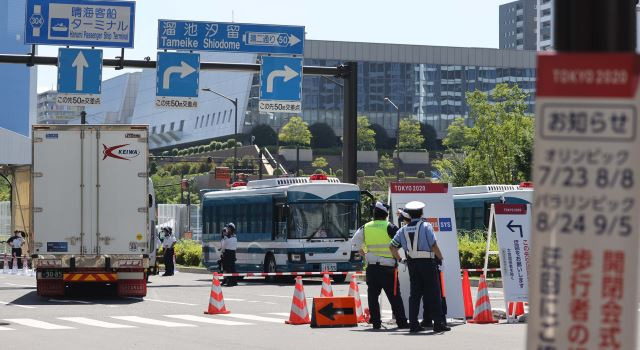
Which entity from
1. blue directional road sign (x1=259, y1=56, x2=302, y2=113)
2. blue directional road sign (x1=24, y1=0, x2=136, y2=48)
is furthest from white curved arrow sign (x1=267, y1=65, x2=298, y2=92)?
blue directional road sign (x1=24, y1=0, x2=136, y2=48)

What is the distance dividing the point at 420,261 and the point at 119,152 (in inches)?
431

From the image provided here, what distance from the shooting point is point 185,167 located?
12412 centimetres

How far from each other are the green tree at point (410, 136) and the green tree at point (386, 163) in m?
6.45

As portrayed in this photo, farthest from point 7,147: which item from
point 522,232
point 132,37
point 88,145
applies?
point 522,232

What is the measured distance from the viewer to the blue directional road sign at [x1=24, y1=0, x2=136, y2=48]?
113 feet

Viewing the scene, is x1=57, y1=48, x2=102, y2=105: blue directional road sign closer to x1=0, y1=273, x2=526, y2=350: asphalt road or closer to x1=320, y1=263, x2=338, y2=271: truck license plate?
x1=0, y1=273, x2=526, y2=350: asphalt road

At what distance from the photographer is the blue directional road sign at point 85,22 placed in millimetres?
34438

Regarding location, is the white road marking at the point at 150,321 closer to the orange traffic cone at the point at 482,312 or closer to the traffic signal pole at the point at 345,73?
the orange traffic cone at the point at 482,312

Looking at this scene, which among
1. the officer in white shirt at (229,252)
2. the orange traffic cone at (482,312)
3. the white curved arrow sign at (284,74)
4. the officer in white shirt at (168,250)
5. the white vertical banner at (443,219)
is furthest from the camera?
the officer in white shirt at (168,250)

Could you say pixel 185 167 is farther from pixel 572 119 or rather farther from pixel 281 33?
pixel 572 119

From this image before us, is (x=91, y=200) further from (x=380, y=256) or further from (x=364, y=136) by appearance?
(x=364, y=136)

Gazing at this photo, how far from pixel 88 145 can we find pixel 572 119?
23.4m

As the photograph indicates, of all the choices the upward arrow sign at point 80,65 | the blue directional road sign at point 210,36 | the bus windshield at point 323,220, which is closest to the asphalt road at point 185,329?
the upward arrow sign at point 80,65

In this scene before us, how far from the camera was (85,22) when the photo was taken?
34.8 metres
